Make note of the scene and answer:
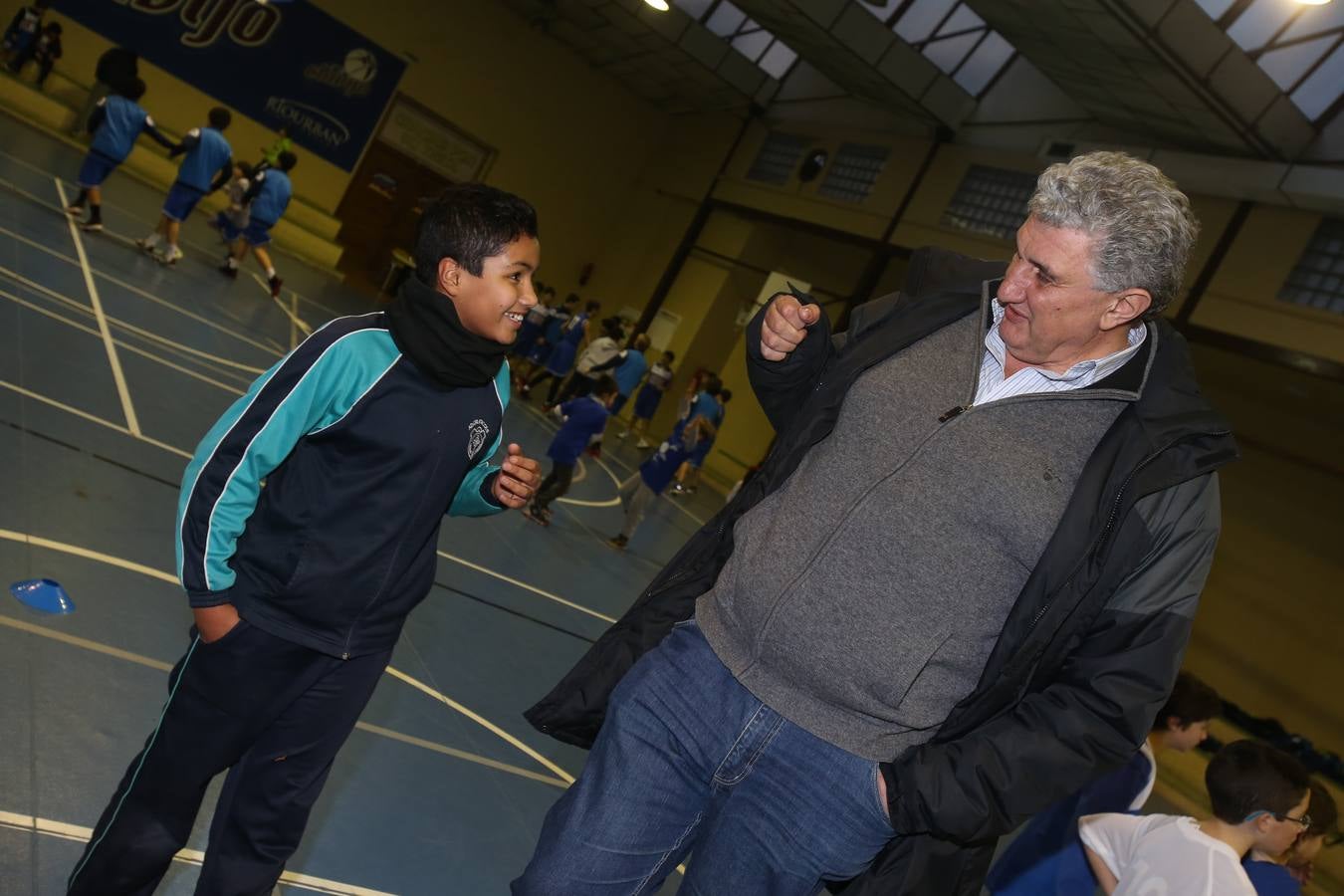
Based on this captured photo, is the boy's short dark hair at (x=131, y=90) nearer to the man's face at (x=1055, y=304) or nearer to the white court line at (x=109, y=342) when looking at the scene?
the white court line at (x=109, y=342)

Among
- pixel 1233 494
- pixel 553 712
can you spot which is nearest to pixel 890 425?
pixel 553 712

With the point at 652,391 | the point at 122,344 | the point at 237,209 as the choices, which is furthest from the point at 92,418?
the point at 652,391

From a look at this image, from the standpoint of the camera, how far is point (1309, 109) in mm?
12406

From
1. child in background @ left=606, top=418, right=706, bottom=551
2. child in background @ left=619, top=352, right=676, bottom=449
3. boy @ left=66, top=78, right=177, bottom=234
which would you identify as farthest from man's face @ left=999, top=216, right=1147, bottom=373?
child in background @ left=619, top=352, right=676, bottom=449

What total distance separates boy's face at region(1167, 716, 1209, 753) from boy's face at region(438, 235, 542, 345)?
392 cm

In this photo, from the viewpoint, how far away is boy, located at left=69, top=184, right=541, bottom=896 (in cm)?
234

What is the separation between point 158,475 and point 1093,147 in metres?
13.7

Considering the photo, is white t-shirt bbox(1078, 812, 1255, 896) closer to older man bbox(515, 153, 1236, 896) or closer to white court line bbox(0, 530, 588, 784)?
older man bbox(515, 153, 1236, 896)

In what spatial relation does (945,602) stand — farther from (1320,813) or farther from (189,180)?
(189,180)

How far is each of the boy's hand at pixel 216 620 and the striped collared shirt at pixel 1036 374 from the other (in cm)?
170

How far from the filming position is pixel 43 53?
1998 cm

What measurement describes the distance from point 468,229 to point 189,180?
1225cm

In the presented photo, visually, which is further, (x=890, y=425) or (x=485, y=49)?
(x=485, y=49)

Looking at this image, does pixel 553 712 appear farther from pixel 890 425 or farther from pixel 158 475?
pixel 158 475
